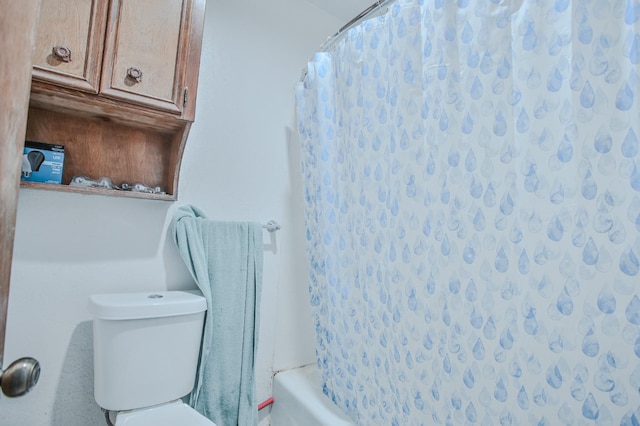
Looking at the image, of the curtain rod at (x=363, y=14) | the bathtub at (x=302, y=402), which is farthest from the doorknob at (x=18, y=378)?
the curtain rod at (x=363, y=14)

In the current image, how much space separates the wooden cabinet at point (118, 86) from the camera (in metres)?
0.94

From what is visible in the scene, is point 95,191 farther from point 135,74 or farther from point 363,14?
point 363,14

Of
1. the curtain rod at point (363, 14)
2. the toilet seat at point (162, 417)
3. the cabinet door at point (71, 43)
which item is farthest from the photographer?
the curtain rod at point (363, 14)

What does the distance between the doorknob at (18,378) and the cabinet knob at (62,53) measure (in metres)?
0.90

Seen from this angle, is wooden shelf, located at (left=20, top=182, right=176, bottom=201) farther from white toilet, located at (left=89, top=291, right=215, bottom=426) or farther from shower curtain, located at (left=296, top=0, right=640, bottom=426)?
shower curtain, located at (left=296, top=0, right=640, bottom=426)

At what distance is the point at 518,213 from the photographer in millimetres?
792

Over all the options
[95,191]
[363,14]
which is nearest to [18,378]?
[95,191]

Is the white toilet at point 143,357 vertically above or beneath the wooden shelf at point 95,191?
beneath

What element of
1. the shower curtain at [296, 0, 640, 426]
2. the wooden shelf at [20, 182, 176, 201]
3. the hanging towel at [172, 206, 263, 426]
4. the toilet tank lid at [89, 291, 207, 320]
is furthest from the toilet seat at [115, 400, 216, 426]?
the wooden shelf at [20, 182, 176, 201]

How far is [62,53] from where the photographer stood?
92cm

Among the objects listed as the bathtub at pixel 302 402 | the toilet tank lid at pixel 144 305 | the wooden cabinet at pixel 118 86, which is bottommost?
the bathtub at pixel 302 402

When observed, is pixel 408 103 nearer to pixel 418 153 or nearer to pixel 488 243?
pixel 418 153

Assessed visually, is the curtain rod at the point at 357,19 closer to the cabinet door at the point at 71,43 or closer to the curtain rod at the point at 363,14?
the curtain rod at the point at 363,14

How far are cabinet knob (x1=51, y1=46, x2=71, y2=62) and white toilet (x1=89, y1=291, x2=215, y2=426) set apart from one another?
0.74m
